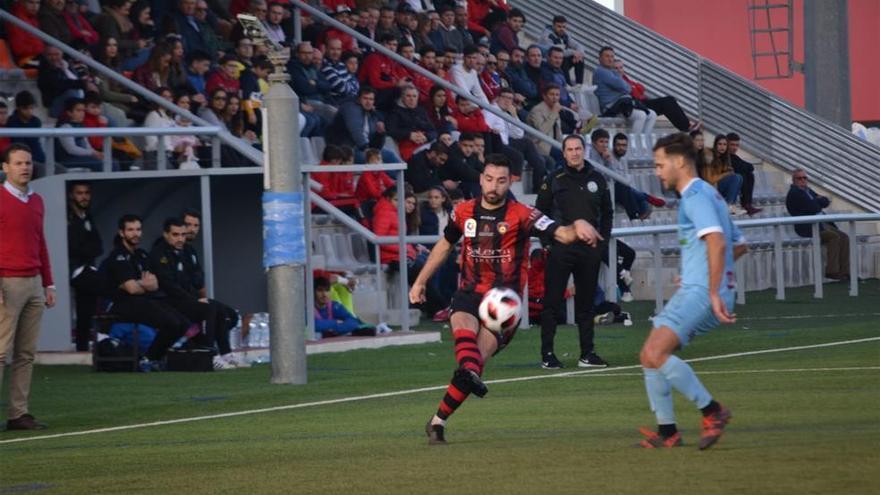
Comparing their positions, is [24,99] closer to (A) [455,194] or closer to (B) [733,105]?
(A) [455,194]

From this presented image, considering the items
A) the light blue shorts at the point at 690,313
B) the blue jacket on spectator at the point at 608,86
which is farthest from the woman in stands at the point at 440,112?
the light blue shorts at the point at 690,313

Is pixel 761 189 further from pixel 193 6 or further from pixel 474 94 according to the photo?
pixel 193 6

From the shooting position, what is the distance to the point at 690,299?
10664mm

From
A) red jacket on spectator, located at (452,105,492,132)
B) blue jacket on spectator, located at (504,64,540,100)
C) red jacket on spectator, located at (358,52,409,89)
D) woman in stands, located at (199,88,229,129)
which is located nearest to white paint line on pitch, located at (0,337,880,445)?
woman in stands, located at (199,88,229,129)

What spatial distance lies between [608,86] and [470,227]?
2099cm

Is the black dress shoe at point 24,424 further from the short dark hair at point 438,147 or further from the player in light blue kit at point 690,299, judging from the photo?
the short dark hair at point 438,147

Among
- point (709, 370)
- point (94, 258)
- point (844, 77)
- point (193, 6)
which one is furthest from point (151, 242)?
point (844, 77)

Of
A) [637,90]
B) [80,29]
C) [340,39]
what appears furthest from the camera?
[637,90]

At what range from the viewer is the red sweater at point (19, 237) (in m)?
13.9

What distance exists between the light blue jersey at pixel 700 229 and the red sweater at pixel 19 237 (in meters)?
5.32

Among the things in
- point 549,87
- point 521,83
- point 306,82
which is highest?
point 521,83

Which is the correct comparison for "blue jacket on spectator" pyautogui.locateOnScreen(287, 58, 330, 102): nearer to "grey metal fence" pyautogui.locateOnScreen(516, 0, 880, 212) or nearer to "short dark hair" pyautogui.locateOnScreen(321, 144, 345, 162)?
"short dark hair" pyautogui.locateOnScreen(321, 144, 345, 162)

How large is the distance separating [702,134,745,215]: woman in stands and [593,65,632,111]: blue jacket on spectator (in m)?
2.81

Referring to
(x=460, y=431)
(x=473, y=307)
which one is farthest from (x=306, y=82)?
(x=473, y=307)
